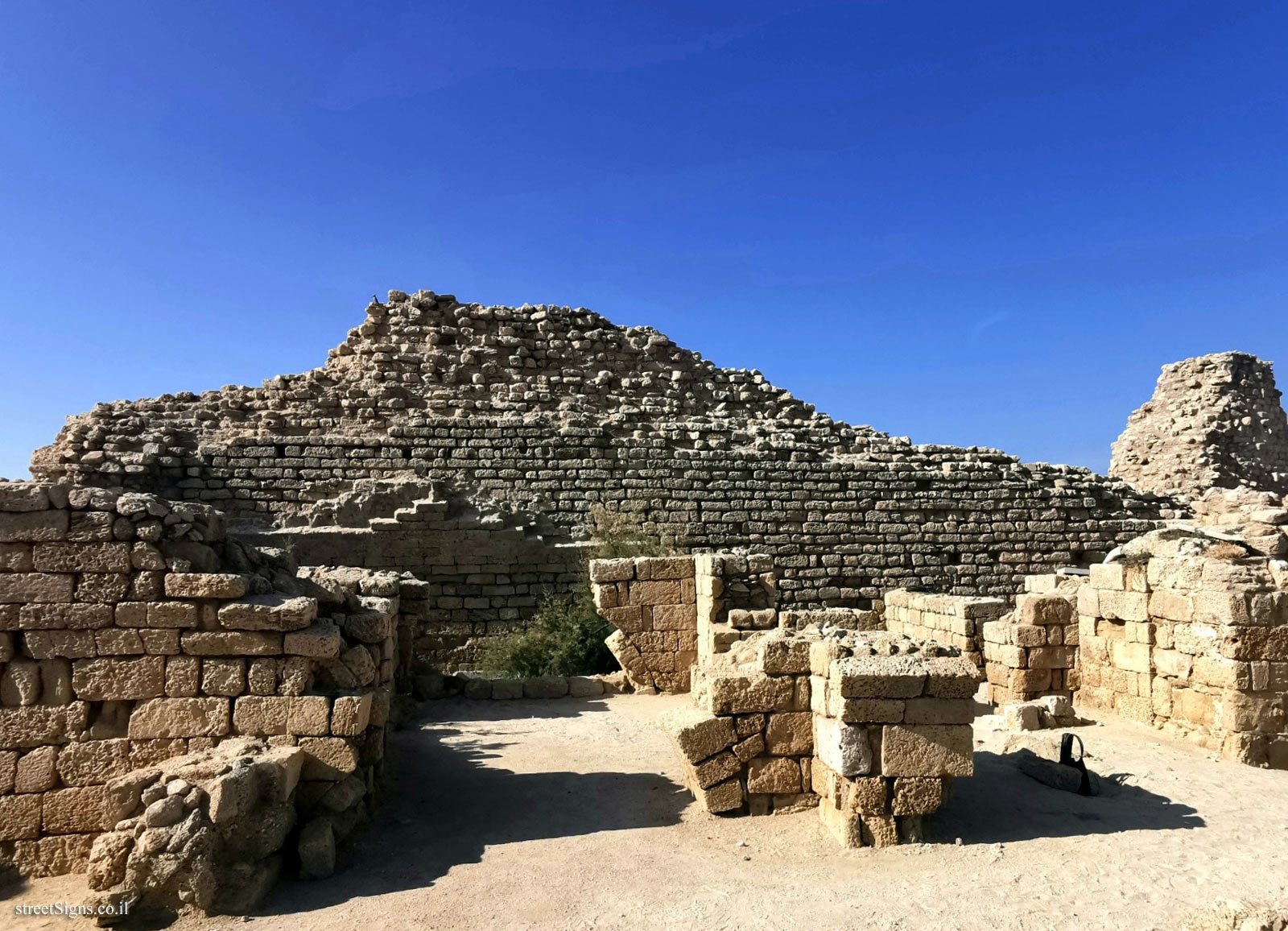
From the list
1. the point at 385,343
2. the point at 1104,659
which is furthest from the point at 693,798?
the point at 385,343

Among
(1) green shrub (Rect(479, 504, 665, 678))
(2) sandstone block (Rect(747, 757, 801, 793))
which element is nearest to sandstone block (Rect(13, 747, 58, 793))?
(2) sandstone block (Rect(747, 757, 801, 793))

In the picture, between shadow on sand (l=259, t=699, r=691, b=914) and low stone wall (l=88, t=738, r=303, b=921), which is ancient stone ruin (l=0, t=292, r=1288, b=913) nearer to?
low stone wall (l=88, t=738, r=303, b=921)

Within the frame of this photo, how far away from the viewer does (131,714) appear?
4.79 m

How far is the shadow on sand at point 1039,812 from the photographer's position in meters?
5.07

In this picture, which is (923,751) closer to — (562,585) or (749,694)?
(749,694)

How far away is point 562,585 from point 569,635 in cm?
149

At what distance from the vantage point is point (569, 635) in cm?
1158

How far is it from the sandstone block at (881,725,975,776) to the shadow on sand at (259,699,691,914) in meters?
1.60

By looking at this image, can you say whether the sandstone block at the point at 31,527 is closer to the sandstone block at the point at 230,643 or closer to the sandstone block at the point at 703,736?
the sandstone block at the point at 230,643

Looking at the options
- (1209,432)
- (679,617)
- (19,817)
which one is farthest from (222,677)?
(1209,432)

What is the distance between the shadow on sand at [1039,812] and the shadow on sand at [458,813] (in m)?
1.88

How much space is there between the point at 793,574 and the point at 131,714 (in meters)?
11.0

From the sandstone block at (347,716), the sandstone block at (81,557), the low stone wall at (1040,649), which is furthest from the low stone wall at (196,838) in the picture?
the low stone wall at (1040,649)

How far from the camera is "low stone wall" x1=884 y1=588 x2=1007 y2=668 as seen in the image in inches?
379
